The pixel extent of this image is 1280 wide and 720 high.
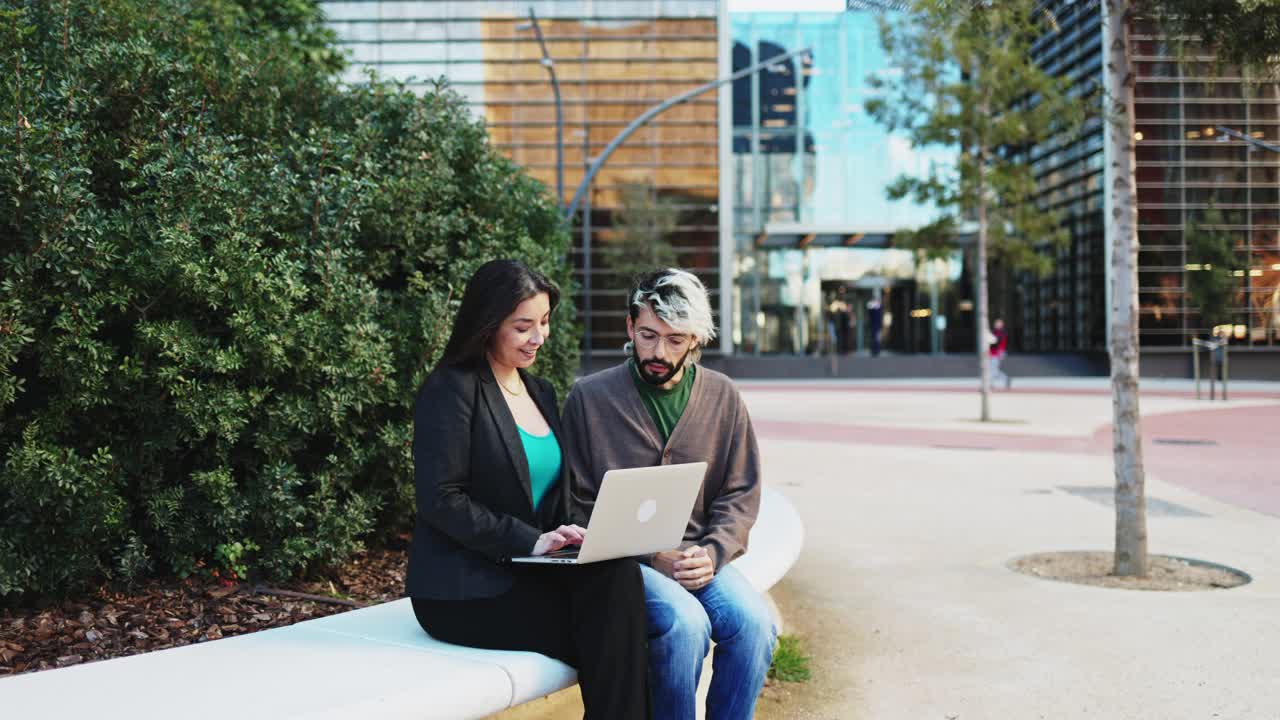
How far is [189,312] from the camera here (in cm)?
456

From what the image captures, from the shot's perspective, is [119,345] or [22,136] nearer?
[22,136]

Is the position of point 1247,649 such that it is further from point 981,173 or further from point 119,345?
point 981,173

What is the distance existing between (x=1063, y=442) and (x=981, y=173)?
18.0 feet

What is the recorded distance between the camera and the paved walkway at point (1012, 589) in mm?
4531

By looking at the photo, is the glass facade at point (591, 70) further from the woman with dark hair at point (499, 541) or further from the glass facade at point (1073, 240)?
the woman with dark hair at point (499, 541)

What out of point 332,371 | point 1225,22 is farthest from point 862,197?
point 332,371

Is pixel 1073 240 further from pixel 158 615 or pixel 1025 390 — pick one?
pixel 158 615

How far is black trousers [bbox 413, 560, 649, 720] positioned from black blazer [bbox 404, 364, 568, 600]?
2.6 inches

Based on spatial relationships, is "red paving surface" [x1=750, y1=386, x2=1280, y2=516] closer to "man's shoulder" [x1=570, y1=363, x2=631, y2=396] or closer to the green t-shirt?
the green t-shirt

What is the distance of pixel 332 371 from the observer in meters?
4.70

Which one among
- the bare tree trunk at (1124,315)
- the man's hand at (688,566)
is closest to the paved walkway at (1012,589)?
the bare tree trunk at (1124,315)

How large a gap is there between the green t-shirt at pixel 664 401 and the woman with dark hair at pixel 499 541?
1.67 feet

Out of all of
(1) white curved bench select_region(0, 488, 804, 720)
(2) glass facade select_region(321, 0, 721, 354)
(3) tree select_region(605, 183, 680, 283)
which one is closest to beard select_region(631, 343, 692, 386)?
(1) white curved bench select_region(0, 488, 804, 720)

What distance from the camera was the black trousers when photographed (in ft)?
10.1
